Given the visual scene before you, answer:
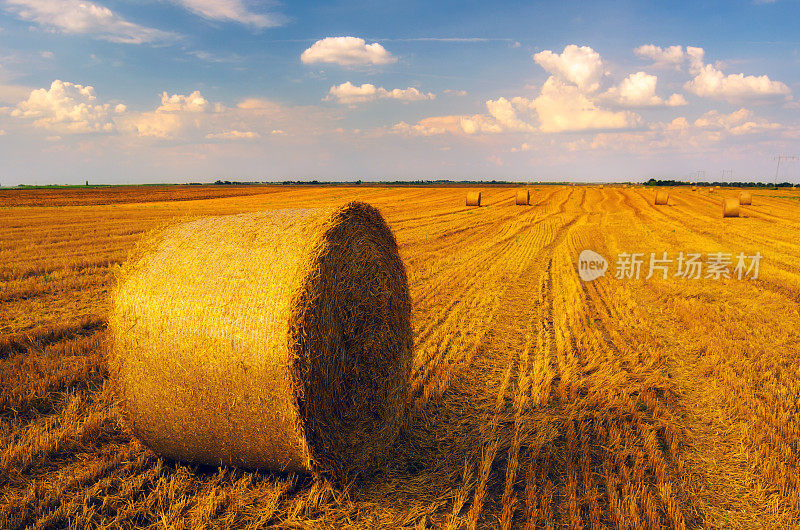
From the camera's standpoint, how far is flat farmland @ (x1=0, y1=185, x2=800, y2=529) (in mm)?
3855

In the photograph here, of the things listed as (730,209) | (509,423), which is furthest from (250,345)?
(730,209)

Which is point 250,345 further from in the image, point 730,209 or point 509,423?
point 730,209

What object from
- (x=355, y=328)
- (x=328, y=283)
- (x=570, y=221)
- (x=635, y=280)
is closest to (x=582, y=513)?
(x=355, y=328)

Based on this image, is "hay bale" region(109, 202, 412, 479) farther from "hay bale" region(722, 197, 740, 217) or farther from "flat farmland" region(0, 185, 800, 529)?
"hay bale" region(722, 197, 740, 217)

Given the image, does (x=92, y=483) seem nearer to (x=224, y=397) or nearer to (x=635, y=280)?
(x=224, y=397)

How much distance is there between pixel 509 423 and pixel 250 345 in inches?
121

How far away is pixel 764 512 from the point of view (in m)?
3.93

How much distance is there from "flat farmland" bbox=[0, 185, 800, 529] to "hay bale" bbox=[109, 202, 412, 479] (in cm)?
40

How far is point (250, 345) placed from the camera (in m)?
3.82

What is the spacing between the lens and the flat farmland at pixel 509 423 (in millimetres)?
3855

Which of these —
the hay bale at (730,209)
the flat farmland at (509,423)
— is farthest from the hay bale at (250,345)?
the hay bale at (730,209)

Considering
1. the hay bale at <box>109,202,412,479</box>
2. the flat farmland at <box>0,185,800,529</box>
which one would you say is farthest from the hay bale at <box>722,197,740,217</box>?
the hay bale at <box>109,202,412,479</box>

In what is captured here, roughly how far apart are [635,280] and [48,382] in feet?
40.9

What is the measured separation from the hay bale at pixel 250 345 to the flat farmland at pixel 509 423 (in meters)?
0.40
